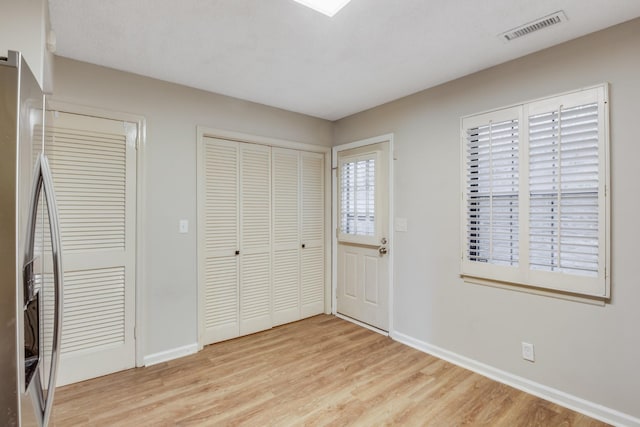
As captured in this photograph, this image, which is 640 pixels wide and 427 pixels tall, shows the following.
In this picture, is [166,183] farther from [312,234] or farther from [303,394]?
[303,394]

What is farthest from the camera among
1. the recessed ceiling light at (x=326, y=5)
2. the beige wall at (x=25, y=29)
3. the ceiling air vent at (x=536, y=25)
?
the ceiling air vent at (x=536, y=25)

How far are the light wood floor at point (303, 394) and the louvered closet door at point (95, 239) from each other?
0.77 ft

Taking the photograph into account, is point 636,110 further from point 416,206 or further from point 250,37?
point 250,37

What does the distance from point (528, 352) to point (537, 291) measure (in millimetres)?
459

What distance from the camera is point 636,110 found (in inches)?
73.0

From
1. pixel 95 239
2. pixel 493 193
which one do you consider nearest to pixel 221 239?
pixel 95 239

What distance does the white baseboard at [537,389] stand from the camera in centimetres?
191

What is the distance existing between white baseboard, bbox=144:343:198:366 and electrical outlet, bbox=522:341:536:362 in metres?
2.73

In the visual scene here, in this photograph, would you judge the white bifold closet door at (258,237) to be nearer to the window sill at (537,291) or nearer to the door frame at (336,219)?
the door frame at (336,219)

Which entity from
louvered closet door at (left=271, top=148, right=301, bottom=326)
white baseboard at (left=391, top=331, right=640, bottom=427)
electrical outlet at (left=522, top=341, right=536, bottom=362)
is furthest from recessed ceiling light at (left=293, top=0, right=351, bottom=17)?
white baseboard at (left=391, top=331, right=640, bottom=427)

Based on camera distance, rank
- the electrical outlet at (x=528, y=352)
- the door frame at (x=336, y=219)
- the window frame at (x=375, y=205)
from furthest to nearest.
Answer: the window frame at (x=375, y=205) < the door frame at (x=336, y=219) < the electrical outlet at (x=528, y=352)

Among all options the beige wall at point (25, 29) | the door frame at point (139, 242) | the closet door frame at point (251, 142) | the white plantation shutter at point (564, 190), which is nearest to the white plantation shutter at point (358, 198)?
the closet door frame at point (251, 142)

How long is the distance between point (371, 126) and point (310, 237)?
58.4 inches

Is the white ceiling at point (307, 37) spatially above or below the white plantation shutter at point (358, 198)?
above
